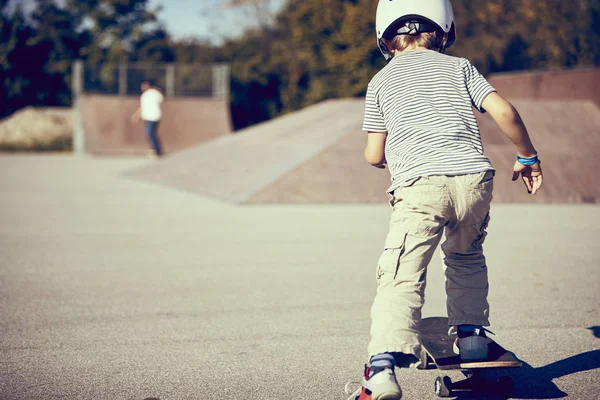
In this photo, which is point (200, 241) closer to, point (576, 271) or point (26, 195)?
point (576, 271)

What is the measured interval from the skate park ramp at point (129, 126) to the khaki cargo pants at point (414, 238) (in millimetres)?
23212

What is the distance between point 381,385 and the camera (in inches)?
109

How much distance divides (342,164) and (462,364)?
28.8 ft

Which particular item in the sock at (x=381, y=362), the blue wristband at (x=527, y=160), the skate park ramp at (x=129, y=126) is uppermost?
the blue wristband at (x=527, y=160)

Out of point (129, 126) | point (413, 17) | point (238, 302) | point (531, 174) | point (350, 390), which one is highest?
point (413, 17)

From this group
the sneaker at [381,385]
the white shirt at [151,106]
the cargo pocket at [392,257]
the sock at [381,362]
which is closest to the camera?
the sneaker at [381,385]

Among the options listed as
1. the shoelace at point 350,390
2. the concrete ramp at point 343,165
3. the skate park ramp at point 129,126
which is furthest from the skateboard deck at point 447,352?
the skate park ramp at point 129,126

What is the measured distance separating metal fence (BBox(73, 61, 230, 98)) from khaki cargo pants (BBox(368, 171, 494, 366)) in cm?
2488

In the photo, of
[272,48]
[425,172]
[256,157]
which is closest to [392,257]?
[425,172]

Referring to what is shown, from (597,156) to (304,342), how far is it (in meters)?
10.2

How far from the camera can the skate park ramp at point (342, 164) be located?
37.6 feet

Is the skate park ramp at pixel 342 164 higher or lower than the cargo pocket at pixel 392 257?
lower

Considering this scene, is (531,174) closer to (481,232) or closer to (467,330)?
(481,232)

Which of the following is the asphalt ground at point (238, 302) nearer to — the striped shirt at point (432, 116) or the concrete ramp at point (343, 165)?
the striped shirt at point (432, 116)
